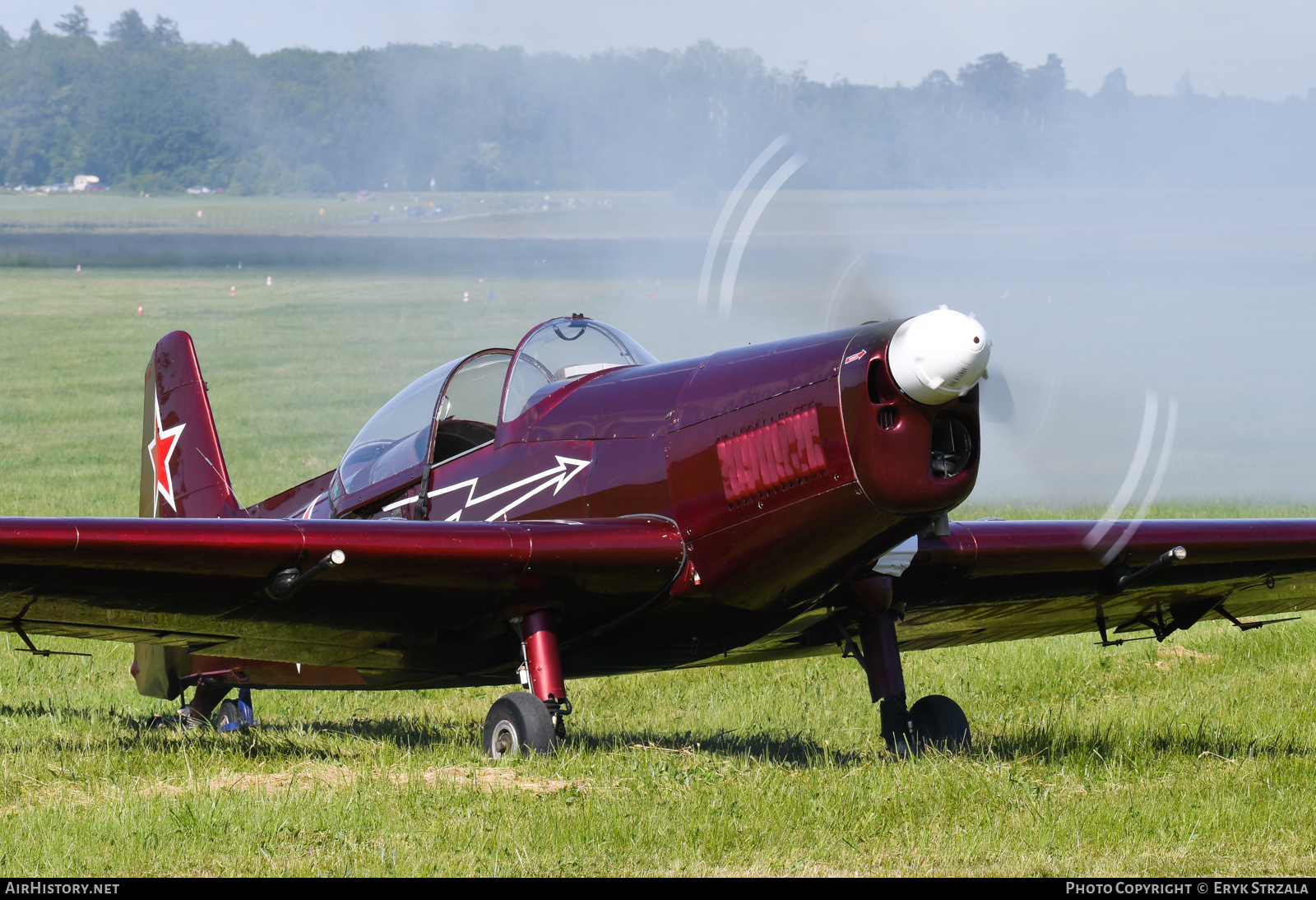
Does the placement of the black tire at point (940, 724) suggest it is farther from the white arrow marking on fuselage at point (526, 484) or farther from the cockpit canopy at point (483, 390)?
the cockpit canopy at point (483, 390)

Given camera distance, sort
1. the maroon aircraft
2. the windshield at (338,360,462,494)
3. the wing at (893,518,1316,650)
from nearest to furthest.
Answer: the maroon aircraft
the wing at (893,518,1316,650)
the windshield at (338,360,462,494)

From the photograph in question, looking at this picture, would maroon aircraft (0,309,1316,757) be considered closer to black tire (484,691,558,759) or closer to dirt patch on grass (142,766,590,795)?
black tire (484,691,558,759)

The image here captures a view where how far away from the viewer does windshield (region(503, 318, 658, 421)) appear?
838cm

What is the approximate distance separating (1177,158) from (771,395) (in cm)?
1601

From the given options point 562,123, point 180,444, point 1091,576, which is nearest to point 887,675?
point 1091,576

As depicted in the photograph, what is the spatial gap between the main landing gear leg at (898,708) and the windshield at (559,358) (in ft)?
6.97

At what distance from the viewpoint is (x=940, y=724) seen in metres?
8.19

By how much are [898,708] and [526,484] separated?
253cm

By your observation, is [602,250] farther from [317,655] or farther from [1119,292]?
[317,655]

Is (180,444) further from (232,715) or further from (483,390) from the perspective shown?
(483,390)

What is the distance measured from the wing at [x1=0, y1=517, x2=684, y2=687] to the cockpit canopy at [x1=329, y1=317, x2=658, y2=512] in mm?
869

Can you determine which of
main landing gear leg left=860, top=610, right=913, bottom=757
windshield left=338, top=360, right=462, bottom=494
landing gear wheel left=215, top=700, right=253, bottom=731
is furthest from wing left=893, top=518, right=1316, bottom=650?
landing gear wheel left=215, top=700, right=253, bottom=731

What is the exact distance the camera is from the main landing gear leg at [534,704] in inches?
290

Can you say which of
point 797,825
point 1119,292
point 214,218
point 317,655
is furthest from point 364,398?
point 214,218
